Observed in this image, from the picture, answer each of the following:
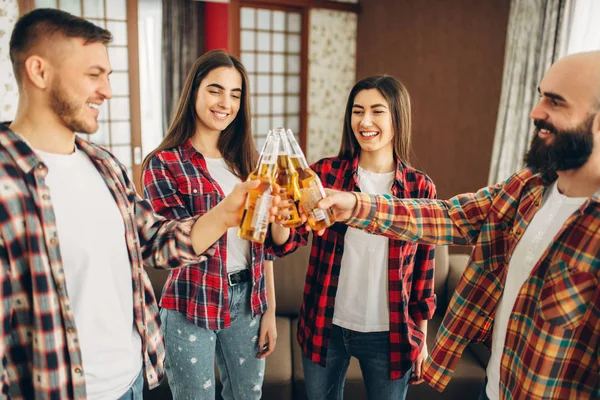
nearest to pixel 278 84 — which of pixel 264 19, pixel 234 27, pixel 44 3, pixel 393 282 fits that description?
pixel 264 19

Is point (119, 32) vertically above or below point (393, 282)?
above

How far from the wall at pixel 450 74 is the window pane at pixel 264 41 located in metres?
1.12

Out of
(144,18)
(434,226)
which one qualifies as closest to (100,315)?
(434,226)

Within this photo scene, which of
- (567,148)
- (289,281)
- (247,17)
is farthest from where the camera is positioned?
(247,17)

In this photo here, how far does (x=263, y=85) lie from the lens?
4.75m

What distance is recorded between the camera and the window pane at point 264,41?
180 inches

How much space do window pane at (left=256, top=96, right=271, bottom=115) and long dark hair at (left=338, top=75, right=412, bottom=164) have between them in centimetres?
330

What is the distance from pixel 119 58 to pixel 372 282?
3.29m

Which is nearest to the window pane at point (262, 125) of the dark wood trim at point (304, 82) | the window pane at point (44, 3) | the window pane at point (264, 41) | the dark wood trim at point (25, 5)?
the dark wood trim at point (304, 82)

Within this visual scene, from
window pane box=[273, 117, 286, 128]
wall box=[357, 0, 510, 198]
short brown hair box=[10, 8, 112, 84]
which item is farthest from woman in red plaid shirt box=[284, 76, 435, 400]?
window pane box=[273, 117, 286, 128]

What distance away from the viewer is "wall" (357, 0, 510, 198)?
11.7 ft

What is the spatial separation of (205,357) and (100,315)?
48 centimetres

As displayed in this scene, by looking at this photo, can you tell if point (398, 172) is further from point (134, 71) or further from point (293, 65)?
point (293, 65)

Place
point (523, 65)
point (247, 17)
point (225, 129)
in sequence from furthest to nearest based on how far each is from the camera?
point (247, 17), point (523, 65), point (225, 129)
